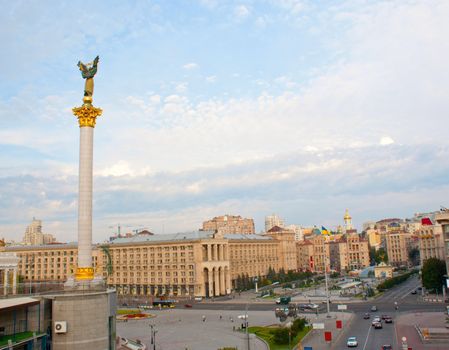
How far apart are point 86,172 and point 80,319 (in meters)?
13.8

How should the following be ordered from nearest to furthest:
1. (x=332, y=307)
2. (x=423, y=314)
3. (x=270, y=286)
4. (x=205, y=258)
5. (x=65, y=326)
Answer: (x=65, y=326) < (x=423, y=314) < (x=332, y=307) < (x=205, y=258) < (x=270, y=286)

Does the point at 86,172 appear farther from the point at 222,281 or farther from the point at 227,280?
the point at 227,280

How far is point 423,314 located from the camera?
73375mm

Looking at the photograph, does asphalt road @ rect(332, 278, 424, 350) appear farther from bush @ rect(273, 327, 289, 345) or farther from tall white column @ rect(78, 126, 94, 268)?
tall white column @ rect(78, 126, 94, 268)

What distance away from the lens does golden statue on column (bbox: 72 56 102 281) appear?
44.2 meters

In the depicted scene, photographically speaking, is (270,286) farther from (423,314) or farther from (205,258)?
(423,314)

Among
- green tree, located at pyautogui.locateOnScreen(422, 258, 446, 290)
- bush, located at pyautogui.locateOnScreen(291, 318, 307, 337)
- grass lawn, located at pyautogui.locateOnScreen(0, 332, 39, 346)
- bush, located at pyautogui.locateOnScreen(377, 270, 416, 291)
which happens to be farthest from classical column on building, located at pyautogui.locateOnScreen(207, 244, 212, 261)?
grass lawn, located at pyautogui.locateOnScreen(0, 332, 39, 346)

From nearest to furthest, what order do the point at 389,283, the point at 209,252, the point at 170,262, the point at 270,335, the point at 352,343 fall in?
the point at 352,343 → the point at 270,335 → the point at 389,283 → the point at 209,252 → the point at 170,262

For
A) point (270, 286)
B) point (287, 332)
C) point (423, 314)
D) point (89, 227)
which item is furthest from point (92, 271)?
point (270, 286)

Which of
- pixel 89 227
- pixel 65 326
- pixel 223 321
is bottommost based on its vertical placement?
pixel 223 321

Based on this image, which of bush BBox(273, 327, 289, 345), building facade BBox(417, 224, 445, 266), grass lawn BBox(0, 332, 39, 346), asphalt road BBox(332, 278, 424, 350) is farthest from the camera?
building facade BBox(417, 224, 445, 266)

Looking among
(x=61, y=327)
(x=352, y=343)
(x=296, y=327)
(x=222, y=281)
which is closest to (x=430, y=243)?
(x=222, y=281)

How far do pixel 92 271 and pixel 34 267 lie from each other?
123 metres

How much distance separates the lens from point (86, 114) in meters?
45.8
